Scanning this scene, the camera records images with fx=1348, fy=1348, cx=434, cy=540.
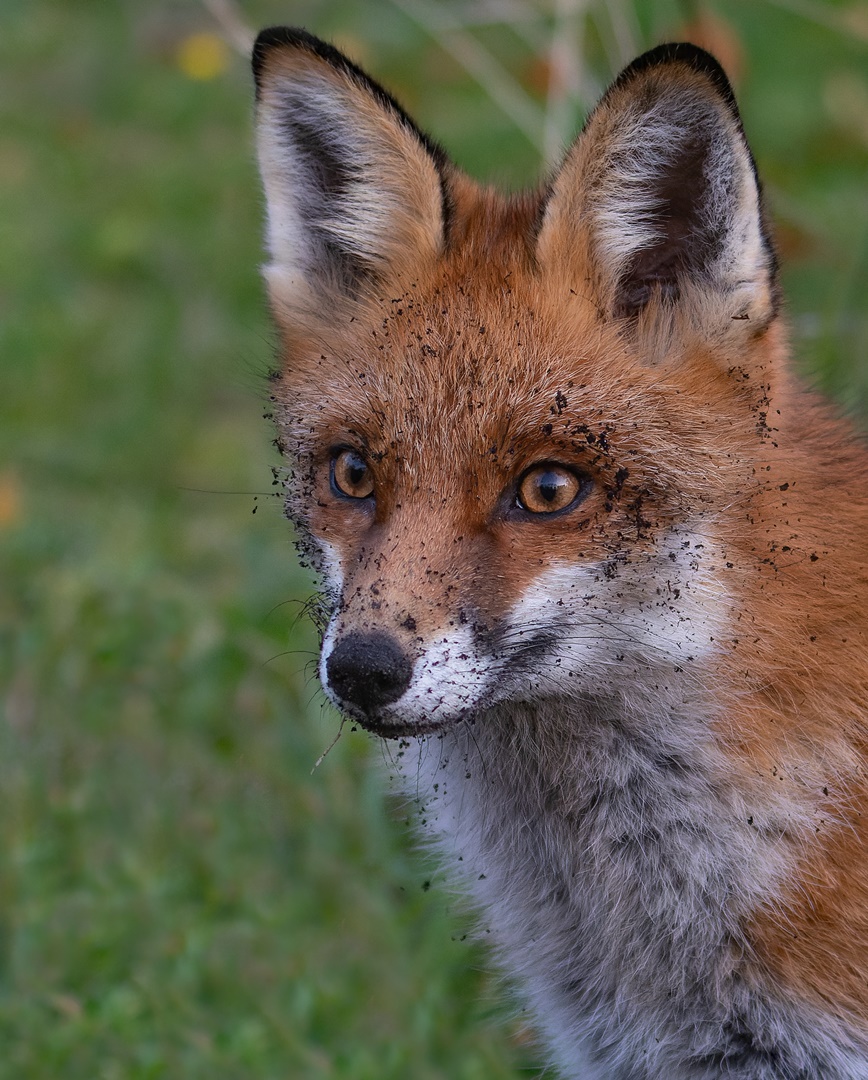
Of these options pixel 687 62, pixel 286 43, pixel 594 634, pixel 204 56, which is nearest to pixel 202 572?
pixel 286 43

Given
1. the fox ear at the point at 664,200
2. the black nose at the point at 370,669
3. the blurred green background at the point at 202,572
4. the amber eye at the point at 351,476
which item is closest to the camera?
the black nose at the point at 370,669

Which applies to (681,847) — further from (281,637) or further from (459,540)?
(281,637)

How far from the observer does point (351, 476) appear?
11.1 feet

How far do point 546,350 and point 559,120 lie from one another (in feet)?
11.4

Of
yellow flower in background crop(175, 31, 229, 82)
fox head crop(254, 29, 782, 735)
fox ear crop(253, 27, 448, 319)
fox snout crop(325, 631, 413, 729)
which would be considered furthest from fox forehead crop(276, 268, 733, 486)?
yellow flower in background crop(175, 31, 229, 82)

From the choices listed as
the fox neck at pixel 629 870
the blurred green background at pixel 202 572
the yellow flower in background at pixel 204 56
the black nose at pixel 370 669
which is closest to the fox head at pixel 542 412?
the black nose at pixel 370 669

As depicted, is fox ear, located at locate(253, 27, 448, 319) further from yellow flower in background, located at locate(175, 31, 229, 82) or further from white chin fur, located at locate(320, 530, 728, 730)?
yellow flower in background, located at locate(175, 31, 229, 82)

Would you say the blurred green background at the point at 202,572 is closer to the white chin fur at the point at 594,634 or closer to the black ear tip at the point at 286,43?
the black ear tip at the point at 286,43

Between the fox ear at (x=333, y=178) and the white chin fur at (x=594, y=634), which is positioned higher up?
the fox ear at (x=333, y=178)

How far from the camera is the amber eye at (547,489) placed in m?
3.15

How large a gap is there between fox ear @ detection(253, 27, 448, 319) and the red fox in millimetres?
11

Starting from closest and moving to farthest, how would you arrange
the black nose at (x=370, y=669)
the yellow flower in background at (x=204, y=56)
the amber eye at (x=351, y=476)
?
the black nose at (x=370, y=669), the amber eye at (x=351, y=476), the yellow flower in background at (x=204, y=56)

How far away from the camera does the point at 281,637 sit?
600 centimetres

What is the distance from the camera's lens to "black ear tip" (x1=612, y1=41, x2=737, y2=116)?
9.91 ft
